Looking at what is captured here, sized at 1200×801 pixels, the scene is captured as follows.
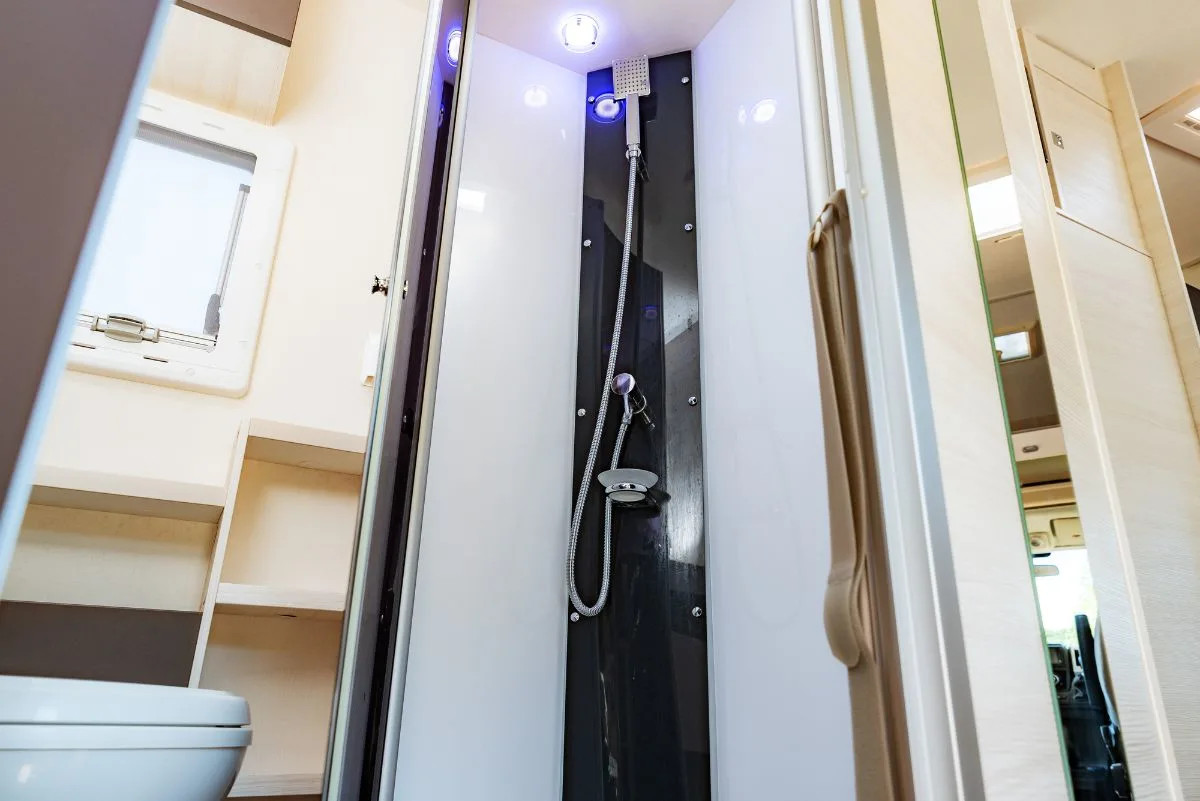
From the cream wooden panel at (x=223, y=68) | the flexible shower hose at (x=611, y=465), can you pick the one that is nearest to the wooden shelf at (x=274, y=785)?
the flexible shower hose at (x=611, y=465)

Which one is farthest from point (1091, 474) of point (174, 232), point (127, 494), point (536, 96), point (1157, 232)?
point (174, 232)

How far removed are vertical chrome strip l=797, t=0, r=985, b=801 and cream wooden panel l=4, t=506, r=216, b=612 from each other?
1.42 metres

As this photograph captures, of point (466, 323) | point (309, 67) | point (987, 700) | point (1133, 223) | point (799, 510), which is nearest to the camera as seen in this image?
point (987, 700)

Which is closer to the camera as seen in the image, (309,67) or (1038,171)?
(1038,171)

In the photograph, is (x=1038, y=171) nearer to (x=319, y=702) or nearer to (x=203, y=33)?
(x=319, y=702)

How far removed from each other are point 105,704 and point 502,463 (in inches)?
29.6

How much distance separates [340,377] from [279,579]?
1.59ft

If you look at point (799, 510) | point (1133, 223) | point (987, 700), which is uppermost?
point (1133, 223)

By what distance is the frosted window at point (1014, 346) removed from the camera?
731 millimetres

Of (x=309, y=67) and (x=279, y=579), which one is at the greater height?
(x=309, y=67)

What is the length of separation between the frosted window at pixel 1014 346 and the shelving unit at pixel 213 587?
1.21 m

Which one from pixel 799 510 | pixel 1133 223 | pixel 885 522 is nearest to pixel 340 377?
pixel 799 510

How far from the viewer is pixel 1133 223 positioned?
1.62 metres

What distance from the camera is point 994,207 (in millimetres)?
803
